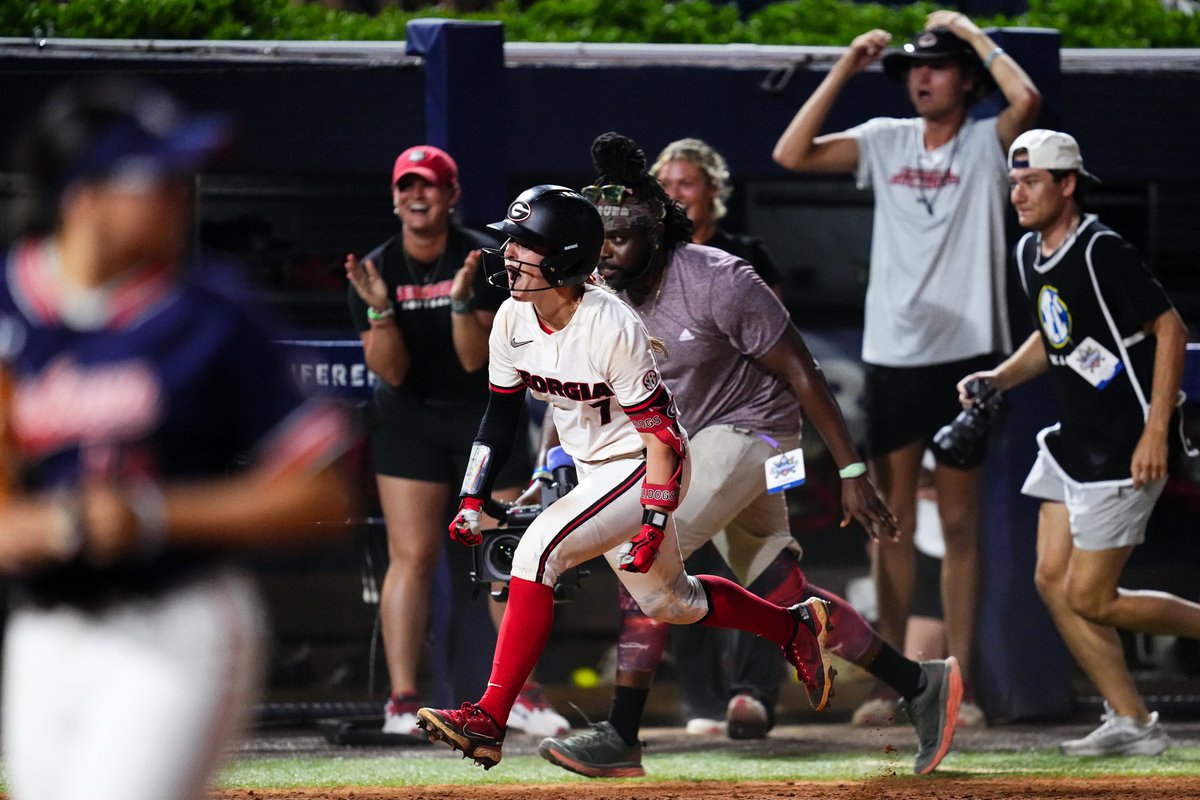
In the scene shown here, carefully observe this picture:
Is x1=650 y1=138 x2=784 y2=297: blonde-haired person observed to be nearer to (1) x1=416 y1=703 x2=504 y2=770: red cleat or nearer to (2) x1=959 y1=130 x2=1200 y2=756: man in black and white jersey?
(2) x1=959 y1=130 x2=1200 y2=756: man in black and white jersey

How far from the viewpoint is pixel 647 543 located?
4664 mm

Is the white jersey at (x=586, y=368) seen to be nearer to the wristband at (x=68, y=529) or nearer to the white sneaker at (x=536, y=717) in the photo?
the white sneaker at (x=536, y=717)

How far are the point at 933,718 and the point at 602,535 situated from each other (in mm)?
1557

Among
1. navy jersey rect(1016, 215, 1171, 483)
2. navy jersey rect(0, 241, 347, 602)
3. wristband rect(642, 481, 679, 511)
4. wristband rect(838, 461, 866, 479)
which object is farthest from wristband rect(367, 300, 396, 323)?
navy jersey rect(0, 241, 347, 602)

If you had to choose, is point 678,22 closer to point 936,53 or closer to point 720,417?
point 936,53

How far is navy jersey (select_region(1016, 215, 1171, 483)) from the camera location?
595 cm

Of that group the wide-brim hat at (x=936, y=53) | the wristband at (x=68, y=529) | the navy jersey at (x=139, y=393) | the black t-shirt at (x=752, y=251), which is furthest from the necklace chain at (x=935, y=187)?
the wristband at (x=68, y=529)

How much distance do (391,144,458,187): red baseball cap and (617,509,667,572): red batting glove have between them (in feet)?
6.85

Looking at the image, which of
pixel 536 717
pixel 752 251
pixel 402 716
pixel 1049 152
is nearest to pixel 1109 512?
pixel 1049 152

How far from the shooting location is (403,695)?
6406 mm

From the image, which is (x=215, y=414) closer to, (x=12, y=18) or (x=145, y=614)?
(x=145, y=614)

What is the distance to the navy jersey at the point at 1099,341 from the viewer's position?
5.95 m

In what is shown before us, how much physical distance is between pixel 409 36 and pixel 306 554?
2046mm

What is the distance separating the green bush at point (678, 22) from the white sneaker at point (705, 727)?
3.11 meters
